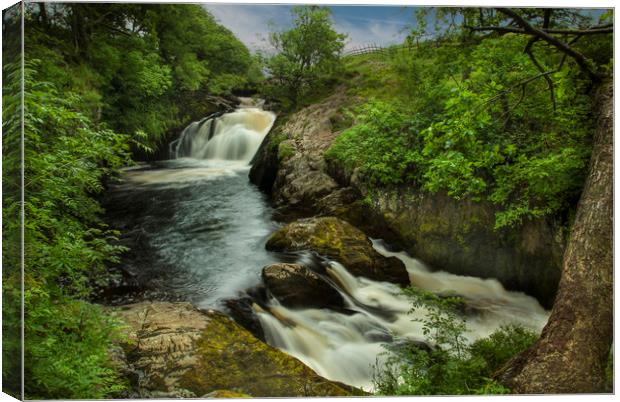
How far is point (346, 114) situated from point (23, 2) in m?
2.81

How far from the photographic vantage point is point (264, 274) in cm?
430

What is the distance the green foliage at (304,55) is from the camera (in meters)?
3.75

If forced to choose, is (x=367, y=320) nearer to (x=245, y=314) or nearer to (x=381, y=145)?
(x=245, y=314)

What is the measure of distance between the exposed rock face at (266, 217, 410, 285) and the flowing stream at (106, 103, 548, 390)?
0.09 meters

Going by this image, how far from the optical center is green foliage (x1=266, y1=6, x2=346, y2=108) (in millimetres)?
3748

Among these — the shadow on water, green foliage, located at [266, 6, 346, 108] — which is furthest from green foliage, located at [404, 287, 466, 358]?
green foliage, located at [266, 6, 346, 108]

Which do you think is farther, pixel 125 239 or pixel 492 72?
pixel 125 239

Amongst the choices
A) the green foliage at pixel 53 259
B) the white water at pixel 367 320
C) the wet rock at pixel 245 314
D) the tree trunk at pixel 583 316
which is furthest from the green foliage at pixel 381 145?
the green foliage at pixel 53 259

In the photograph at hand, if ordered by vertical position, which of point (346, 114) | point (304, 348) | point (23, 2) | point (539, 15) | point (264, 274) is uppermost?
point (539, 15)

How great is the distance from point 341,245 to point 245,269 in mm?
995

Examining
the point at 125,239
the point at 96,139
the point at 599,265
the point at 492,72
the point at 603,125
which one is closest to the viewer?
the point at 96,139

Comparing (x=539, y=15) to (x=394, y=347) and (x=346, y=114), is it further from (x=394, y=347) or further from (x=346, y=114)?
(x=394, y=347)

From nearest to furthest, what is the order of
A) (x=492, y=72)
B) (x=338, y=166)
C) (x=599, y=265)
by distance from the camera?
(x=599, y=265), (x=492, y=72), (x=338, y=166)

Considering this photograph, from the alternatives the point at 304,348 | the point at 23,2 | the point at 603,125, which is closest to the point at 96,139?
the point at 23,2
